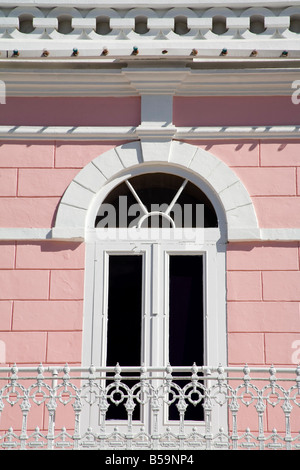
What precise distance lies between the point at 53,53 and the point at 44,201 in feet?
5.40

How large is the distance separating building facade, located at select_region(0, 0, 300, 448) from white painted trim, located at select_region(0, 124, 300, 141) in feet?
0.05

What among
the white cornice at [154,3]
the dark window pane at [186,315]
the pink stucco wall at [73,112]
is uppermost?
the white cornice at [154,3]

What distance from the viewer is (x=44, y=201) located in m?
7.61

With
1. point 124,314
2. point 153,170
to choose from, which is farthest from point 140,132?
point 124,314

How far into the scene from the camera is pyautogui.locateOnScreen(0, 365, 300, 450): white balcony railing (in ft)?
19.8

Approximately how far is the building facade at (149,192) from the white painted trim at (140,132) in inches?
0.6

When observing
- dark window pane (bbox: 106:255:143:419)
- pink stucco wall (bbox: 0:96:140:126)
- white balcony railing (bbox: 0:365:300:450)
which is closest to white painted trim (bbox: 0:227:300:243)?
dark window pane (bbox: 106:255:143:419)

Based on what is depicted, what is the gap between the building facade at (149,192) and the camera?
716 centimetres

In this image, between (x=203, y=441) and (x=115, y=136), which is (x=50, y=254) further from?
(x=203, y=441)

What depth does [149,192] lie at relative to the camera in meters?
7.77

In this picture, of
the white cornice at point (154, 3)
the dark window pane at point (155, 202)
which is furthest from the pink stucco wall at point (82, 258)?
the white cornice at point (154, 3)

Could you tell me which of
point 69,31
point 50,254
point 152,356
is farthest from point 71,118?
point 152,356

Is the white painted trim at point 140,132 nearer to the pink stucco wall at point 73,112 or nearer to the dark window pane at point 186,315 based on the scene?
the pink stucco wall at point 73,112

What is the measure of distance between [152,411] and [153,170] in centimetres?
271
